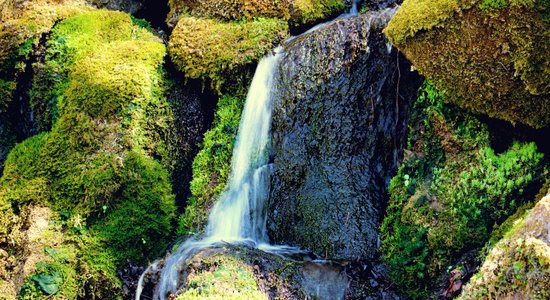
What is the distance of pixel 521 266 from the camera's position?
10.8 feet

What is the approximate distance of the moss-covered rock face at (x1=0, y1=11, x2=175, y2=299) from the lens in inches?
228

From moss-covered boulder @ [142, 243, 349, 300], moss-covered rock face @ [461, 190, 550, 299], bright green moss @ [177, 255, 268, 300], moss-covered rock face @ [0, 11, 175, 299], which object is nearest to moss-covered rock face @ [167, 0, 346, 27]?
moss-covered rock face @ [0, 11, 175, 299]

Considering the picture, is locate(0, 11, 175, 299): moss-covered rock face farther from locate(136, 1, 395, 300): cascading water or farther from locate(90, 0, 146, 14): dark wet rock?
locate(90, 0, 146, 14): dark wet rock

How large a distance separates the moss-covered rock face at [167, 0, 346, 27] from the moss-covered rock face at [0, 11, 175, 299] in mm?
948

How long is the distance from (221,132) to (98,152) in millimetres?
1447

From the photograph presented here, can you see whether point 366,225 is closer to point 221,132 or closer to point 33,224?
point 221,132

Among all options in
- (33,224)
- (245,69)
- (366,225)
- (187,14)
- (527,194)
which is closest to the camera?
(527,194)

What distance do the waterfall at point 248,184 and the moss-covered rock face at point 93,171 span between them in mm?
539

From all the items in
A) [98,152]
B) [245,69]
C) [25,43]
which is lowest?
[98,152]

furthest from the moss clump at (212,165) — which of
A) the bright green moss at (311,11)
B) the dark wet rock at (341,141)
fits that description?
the bright green moss at (311,11)

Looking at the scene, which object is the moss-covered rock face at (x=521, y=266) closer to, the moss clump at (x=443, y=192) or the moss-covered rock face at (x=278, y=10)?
the moss clump at (x=443, y=192)

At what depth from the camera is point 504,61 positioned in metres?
4.94

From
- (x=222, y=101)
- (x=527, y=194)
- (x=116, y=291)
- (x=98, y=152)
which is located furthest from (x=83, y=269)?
(x=527, y=194)

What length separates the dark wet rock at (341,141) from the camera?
5590mm
